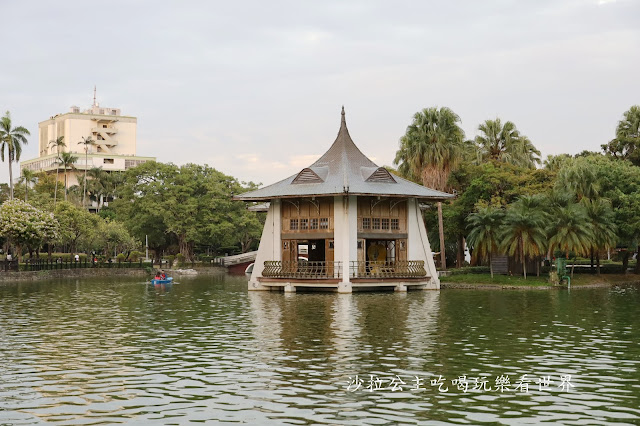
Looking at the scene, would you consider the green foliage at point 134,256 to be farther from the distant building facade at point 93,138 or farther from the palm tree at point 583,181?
the distant building facade at point 93,138

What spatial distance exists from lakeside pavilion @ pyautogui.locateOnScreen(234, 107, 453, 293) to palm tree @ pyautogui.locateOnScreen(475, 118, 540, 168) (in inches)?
946

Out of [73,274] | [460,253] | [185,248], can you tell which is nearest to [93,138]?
[185,248]

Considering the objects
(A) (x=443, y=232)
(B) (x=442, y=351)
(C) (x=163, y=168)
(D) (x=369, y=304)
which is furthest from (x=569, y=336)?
(C) (x=163, y=168)

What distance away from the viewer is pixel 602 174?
195 ft

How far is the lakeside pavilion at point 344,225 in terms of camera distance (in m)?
48.8

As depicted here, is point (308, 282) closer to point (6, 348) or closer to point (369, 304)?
point (369, 304)

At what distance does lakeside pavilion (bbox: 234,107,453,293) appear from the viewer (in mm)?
48812

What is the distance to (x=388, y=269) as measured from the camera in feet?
→ 167

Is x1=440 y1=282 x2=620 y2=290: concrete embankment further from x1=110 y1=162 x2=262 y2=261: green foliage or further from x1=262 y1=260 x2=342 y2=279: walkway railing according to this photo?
x1=110 y1=162 x2=262 y2=261: green foliage

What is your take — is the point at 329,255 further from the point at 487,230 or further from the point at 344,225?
the point at 487,230

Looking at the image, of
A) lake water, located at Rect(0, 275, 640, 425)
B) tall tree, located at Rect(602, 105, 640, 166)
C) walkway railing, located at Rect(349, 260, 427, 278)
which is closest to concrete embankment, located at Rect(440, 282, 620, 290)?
walkway railing, located at Rect(349, 260, 427, 278)

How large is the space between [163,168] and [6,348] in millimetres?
72769

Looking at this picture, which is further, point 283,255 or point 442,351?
point 283,255

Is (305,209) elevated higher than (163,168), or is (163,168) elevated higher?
(163,168)
